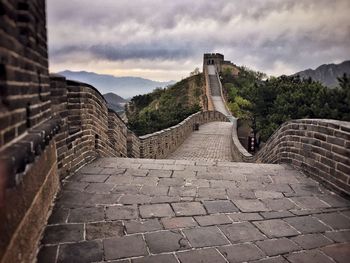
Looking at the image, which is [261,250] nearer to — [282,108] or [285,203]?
[285,203]

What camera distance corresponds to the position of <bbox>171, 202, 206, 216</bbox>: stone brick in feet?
10.0

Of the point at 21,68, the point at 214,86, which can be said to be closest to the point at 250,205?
the point at 21,68

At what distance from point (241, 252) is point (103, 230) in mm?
1143

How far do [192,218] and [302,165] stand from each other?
2692mm

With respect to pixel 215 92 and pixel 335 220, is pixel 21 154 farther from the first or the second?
pixel 215 92

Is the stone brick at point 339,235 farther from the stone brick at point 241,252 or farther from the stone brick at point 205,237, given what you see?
the stone brick at point 205,237

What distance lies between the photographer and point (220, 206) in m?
3.27

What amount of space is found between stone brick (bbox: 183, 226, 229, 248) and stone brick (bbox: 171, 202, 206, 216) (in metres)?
0.33

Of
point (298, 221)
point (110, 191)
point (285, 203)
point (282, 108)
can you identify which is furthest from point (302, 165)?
point (282, 108)

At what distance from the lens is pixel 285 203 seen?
3428mm

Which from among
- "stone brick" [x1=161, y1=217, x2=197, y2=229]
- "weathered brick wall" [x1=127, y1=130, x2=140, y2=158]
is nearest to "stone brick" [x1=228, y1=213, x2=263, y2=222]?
"stone brick" [x1=161, y1=217, x2=197, y2=229]

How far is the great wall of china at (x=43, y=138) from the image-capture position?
1.63 meters

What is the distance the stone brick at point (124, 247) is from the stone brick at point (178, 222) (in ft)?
1.08

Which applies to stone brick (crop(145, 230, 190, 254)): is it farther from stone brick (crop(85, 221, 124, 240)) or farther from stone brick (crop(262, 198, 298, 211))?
stone brick (crop(262, 198, 298, 211))
